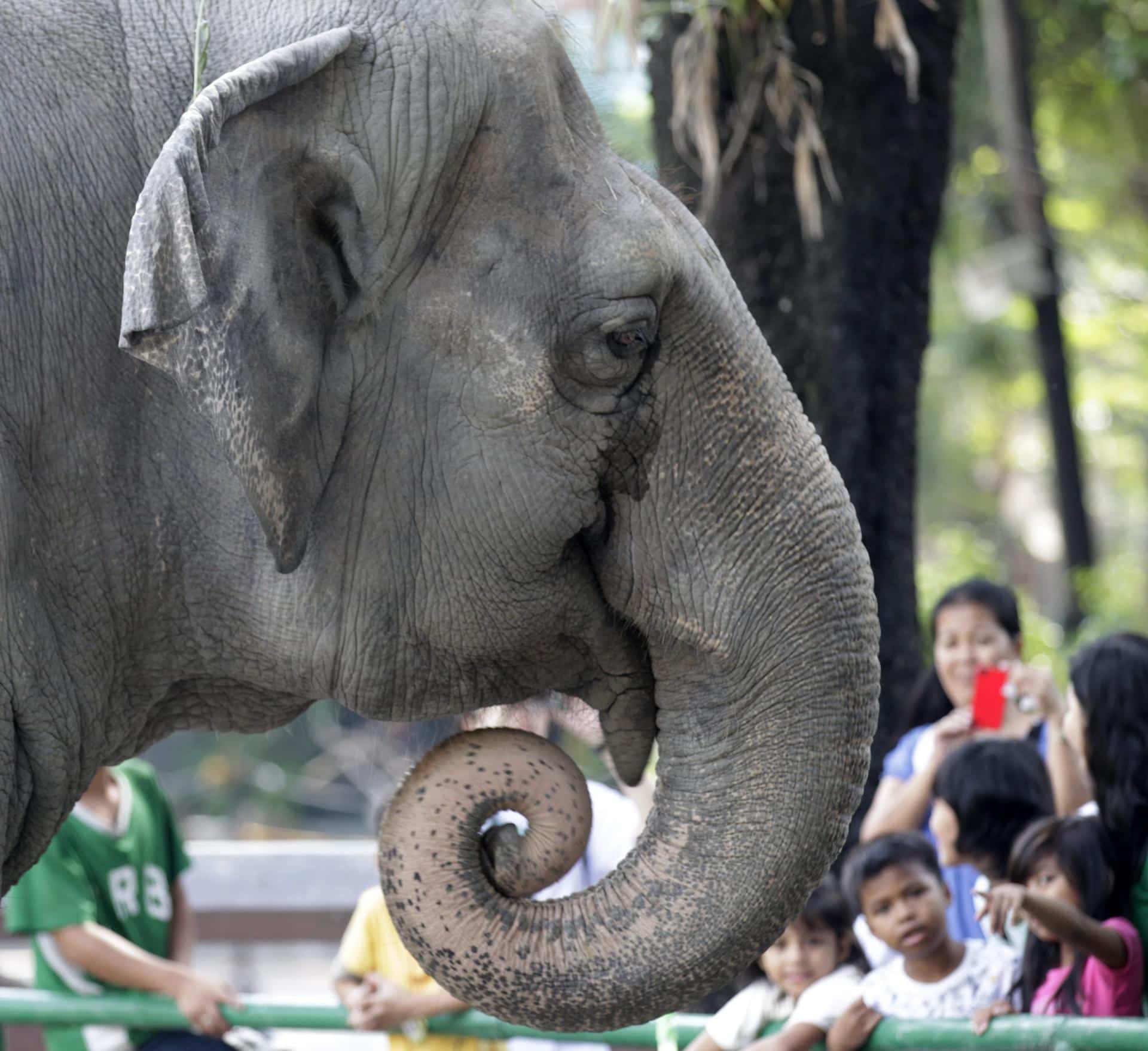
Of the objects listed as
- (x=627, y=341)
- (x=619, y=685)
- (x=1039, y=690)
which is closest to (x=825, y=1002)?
(x=1039, y=690)

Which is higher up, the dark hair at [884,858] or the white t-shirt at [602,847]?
the dark hair at [884,858]

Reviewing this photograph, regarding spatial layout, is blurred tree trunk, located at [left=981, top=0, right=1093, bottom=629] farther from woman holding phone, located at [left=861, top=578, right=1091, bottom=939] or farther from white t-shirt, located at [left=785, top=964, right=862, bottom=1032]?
white t-shirt, located at [left=785, top=964, right=862, bottom=1032]

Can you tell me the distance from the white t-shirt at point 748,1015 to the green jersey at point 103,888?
5.01 feet

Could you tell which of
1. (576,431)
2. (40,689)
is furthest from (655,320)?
(40,689)

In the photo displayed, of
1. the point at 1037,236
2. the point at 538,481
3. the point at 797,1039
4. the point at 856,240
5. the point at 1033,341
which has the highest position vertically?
the point at 1037,236

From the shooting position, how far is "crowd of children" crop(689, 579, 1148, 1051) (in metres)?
3.65

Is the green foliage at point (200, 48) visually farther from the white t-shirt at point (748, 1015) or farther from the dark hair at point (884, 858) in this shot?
the dark hair at point (884, 858)

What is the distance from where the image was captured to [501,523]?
7.20ft

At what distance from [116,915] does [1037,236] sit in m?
8.27

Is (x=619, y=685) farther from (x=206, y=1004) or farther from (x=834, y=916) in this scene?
(x=206, y=1004)

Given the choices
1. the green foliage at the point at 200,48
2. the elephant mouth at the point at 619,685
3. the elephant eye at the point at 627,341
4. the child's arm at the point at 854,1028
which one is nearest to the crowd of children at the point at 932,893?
the child's arm at the point at 854,1028

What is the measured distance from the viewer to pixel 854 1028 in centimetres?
358

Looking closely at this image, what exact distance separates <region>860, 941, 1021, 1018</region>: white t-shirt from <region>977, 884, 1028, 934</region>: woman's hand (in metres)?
0.28

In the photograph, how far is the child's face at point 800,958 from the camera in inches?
155
